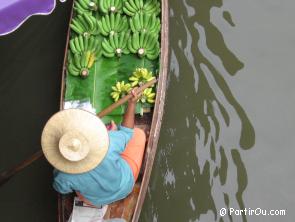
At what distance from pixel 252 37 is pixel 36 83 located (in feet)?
9.53

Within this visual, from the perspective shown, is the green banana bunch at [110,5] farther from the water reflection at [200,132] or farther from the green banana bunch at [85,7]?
the water reflection at [200,132]

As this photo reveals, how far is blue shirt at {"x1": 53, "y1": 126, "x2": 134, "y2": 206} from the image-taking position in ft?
13.0

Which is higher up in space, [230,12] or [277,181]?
[230,12]

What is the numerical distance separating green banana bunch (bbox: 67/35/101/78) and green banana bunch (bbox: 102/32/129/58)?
9cm

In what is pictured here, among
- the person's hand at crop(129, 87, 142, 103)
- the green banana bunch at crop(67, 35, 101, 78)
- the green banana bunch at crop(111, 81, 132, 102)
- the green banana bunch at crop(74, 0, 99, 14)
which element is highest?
the green banana bunch at crop(74, 0, 99, 14)

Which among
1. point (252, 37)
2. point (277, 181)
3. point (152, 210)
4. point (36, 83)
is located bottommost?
point (152, 210)

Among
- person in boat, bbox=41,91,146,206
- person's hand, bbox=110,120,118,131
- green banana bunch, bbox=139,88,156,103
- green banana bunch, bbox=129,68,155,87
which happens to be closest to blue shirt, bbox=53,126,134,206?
person in boat, bbox=41,91,146,206

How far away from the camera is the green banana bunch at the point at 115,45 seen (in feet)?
17.9

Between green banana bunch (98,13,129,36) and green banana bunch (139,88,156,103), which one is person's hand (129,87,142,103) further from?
green banana bunch (98,13,129,36)

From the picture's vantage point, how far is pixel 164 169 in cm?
566

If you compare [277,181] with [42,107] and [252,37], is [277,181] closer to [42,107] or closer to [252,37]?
[252,37]

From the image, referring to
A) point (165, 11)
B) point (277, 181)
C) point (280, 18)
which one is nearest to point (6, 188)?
point (165, 11)

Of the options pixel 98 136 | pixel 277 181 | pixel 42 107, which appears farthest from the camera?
pixel 42 107

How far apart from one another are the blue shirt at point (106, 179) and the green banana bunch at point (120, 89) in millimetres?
867
